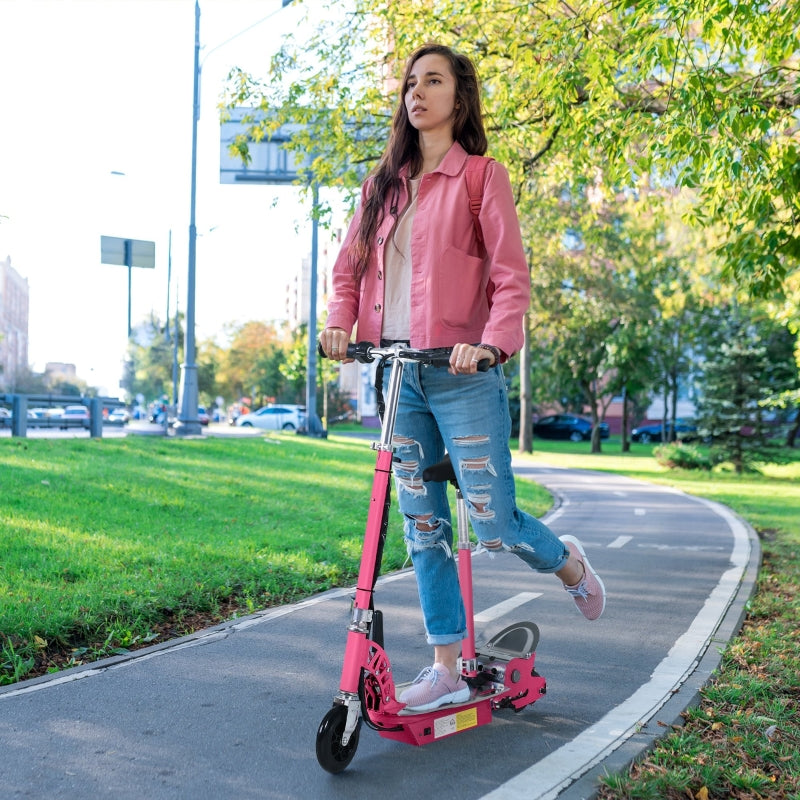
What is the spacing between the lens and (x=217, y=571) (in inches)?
248

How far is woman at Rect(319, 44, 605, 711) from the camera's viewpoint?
327 cm

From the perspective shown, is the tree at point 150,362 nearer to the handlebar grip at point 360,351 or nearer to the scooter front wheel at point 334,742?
the handlebar grip at point 360,351

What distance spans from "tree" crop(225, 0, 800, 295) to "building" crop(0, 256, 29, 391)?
105794 millimetres

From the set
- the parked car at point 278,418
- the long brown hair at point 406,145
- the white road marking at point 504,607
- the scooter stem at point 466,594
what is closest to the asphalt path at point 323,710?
the white road marking at point 504,607

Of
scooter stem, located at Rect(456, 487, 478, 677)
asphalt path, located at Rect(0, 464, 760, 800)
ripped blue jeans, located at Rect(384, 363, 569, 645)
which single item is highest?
ripped blue jeans, located at Rect(384, 363, 569, 645)

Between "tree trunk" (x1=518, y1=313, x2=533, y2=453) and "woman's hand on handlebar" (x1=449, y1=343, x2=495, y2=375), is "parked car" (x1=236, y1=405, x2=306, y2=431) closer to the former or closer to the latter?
"tree trunk" (x1=518, y1=313, x2=533, y2=453)

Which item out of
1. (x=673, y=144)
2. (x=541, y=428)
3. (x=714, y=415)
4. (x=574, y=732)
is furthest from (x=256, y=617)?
(x=541, y=428)

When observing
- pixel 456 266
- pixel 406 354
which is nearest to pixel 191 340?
pixel 456 266

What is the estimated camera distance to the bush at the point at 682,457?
79.1ft

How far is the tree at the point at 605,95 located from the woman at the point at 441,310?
248cm

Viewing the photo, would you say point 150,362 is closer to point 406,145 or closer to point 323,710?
point 323,710

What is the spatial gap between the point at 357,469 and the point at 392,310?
12598mm

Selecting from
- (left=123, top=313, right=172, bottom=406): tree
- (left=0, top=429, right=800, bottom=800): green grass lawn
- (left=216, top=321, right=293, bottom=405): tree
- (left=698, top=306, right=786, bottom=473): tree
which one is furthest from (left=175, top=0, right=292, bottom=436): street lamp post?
(left=216, top=321, right=293, bottom=405): tree

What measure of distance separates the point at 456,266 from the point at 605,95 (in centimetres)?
403
